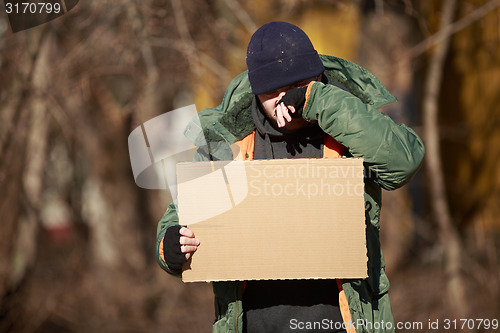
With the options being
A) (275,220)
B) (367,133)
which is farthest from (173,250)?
(367,133)

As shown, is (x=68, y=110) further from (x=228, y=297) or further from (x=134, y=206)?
(x=228, y=297)

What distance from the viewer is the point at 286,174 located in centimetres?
184

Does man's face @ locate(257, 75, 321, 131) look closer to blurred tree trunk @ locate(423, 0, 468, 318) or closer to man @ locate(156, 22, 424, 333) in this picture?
man @ locate(156, 22, 424, 333)

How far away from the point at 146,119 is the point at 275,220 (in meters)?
3.69

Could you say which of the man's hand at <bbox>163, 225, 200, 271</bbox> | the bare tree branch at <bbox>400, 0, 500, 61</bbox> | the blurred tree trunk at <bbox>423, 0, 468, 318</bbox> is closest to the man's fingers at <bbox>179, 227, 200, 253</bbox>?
the man's hand at <bbox>163, 225, 200, 271</bbox>

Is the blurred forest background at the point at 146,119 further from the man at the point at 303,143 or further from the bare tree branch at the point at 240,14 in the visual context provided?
the man at the point at 303,143

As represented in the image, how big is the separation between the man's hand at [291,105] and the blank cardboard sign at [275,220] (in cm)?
16

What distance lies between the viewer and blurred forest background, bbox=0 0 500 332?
4617 mm

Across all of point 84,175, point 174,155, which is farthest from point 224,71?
point 174,155

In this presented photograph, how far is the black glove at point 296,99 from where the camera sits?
187cm

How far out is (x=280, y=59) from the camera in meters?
1.95

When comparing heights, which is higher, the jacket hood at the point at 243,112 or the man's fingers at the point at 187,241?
the jacket hood at the point at 243,112

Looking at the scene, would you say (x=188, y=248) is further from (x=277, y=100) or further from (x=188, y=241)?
(x=277, y=100)

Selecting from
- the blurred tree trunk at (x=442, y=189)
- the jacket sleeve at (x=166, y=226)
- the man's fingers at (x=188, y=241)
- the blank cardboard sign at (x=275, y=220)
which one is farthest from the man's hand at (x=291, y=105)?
the blurred tree trunk at (x=442, y=189)
